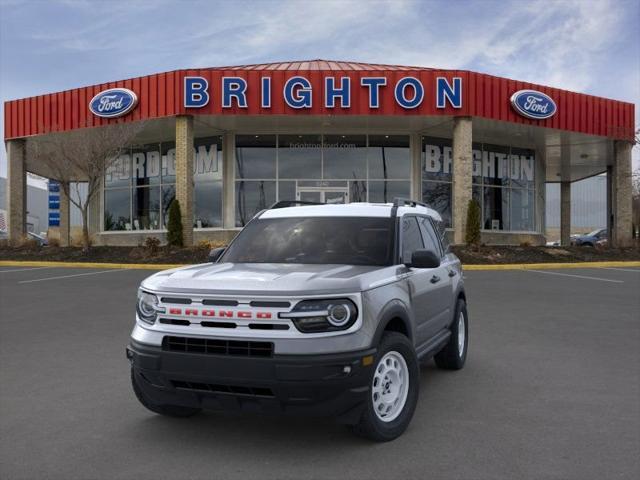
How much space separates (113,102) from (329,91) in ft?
28.4

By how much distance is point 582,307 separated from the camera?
10281mm

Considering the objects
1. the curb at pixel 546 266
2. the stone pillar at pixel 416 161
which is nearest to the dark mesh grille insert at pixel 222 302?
the curb at pixel 546 266

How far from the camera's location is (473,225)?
822 inches

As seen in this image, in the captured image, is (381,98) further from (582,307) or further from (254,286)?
(254,286)

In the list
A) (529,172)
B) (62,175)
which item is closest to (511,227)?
(529,172)

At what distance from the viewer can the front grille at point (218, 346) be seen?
351 centimetres

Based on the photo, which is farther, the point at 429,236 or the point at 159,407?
the point at 429,236

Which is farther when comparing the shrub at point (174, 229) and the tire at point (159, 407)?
the shrub at point (174, 229)

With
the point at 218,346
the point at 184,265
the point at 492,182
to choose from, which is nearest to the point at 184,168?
the point at 184,265

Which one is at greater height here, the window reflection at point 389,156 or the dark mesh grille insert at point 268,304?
the window reflection at point 389,156

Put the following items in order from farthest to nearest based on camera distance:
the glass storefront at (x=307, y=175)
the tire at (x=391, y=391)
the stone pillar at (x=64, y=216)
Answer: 1. the stone pillar at (x=64, y=216)
2. the glass storefront at (x=307, y=175)
3. the tire at (x=391, y=391)

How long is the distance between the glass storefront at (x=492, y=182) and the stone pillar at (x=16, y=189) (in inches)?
708

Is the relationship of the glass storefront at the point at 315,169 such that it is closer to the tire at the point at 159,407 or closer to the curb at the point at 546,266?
the curb at the point at 546,266

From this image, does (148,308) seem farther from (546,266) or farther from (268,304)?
(546,266)
